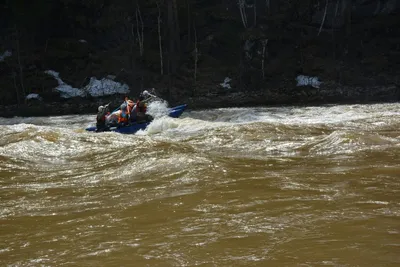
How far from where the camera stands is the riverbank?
60.2 ft

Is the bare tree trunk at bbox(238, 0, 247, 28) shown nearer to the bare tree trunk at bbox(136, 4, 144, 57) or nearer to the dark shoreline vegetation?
the dark shoreline vegetation

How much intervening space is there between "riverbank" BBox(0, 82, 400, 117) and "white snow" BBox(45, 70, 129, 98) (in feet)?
1.39

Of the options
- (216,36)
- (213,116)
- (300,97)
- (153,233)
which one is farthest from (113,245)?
(216,36)

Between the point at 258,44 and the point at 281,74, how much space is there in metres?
2.76

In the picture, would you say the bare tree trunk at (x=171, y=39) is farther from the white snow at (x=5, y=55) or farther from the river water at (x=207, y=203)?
the river water at (x=207, y=203)

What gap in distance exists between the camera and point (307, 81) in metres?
21.2

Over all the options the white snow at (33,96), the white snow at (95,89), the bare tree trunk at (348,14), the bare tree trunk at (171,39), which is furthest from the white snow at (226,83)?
the white snow at (33,96)

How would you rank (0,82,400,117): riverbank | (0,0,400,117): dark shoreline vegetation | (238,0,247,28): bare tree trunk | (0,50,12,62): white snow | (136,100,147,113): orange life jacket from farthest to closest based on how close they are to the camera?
(238,0,247,28): bare tree trunk, (0,50,12,62): white snow, (0,0,400,117): dark shoreline vegetation, (0,82,400,117): riverbank, (136,100,147,113): orange life jacket

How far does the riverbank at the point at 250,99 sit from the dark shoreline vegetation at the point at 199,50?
2.0 inches

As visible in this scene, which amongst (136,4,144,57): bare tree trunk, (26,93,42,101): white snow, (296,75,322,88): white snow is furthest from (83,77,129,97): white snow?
(296,75,322,88): white snow

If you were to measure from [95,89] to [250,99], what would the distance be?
8112 mm

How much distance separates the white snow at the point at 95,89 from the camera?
2228cm

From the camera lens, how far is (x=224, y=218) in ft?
11.9

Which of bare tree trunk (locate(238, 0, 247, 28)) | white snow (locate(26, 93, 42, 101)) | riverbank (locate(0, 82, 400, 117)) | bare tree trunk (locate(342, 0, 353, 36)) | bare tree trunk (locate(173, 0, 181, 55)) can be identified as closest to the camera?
riverbank (locate(0, 82, 400, 117))
